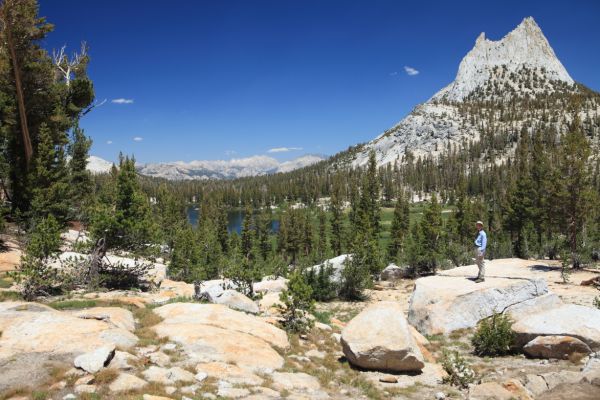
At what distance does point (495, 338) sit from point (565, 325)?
8.19 ft

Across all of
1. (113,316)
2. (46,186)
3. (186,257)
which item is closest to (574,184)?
(113,316)

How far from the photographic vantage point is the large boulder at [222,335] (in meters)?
11.6

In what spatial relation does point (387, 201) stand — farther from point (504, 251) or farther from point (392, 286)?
point (392, 286)

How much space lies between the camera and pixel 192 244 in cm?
5819

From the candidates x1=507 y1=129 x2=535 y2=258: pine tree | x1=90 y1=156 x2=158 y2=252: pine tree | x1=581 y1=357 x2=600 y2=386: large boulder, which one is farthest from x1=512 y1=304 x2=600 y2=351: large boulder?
x1=507 y1=129 x2=535 y2=258: pine tree

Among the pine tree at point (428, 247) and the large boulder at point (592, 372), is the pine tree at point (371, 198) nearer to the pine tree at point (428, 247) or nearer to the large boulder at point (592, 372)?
the pine tree at point (428, 247)

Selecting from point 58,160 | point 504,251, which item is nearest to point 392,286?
point 504,251

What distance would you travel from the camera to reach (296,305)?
653 inches

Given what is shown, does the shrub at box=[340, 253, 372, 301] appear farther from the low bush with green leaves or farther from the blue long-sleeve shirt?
the blue long-sleeve shirt

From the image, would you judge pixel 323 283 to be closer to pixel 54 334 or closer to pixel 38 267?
pixel 38 267

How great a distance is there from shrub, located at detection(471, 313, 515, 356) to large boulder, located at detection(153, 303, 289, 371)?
811 centimetres

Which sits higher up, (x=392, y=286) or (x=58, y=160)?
(x=58, y=160)

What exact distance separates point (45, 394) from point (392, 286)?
39.9 metres

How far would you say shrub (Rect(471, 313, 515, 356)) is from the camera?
48.3 ft
